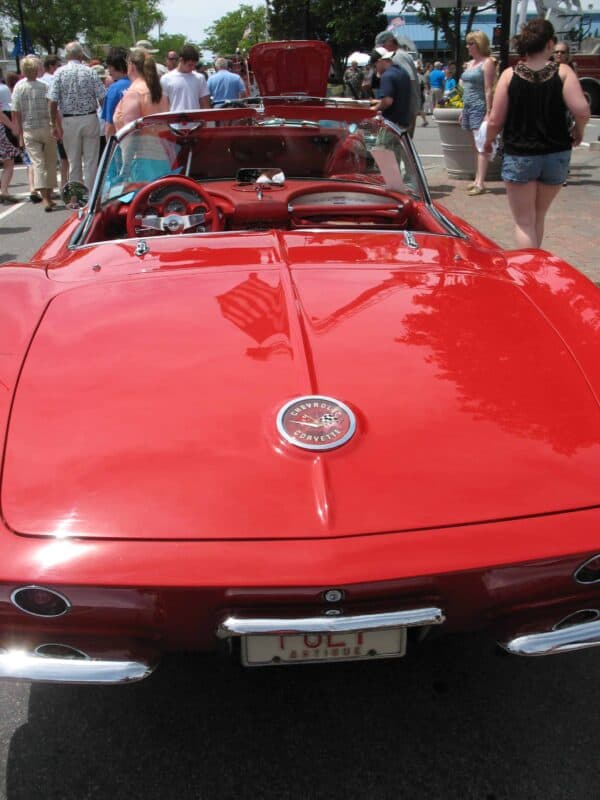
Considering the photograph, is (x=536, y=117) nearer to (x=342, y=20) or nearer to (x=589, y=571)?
(x=589, y=571)

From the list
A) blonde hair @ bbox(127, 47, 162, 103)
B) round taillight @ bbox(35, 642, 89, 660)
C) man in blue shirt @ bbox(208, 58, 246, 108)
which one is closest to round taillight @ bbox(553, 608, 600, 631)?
round taillight @ bbox(35, 642, 89, 660)

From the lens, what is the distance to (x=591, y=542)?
153cm

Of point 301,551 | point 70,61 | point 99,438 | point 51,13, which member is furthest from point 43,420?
point 51,13

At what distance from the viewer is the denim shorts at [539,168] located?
4.66 metres

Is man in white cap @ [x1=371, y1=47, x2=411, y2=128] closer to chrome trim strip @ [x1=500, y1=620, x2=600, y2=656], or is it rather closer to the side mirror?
the side mirror

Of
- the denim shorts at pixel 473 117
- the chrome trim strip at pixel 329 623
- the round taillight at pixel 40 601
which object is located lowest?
the chrome trim strip at pixel 329 623

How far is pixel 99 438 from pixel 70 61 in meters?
Result: 7.46

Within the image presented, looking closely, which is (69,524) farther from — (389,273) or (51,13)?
(51,13)

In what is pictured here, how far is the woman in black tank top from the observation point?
14.6 feet

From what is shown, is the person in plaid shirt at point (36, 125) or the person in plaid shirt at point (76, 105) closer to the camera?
the person in plaid shirt at point (76, 105)

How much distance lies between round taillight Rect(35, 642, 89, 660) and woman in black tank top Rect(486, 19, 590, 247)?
164 inches

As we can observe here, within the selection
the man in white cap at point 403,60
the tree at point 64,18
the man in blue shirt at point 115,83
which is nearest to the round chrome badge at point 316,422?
the man in blue shirt at point 115,83

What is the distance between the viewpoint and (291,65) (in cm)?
709

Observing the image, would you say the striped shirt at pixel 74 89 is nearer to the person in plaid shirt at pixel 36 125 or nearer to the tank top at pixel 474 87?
the person in plaid shirt at pixel 36 125
